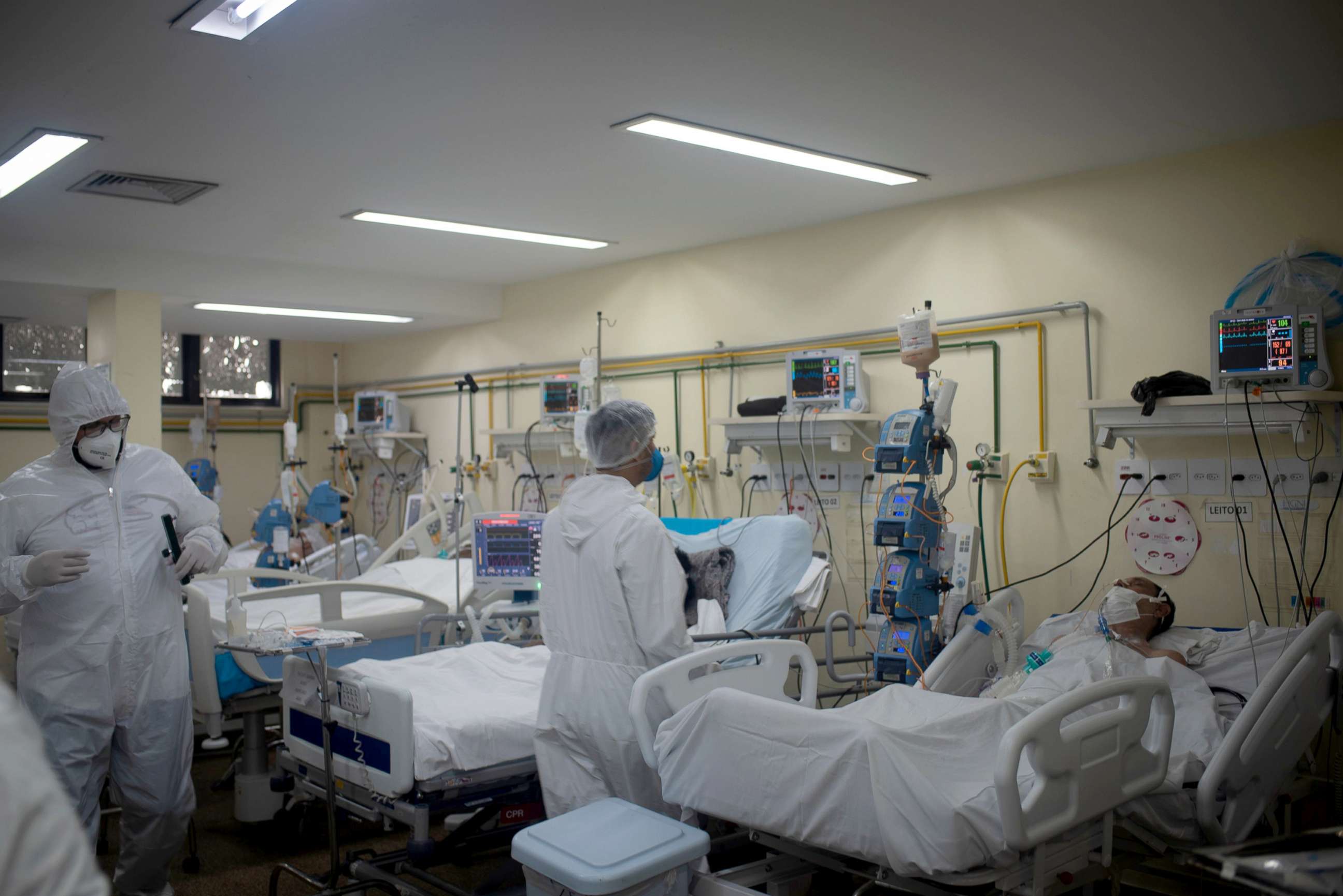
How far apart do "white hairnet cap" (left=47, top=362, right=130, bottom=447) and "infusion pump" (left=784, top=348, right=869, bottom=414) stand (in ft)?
9.68

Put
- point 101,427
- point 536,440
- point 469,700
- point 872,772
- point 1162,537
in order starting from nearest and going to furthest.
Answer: point 872,772 → point 101,427 → point 469,700 → point 1162,537 → point 536,440

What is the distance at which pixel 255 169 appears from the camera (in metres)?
4.21

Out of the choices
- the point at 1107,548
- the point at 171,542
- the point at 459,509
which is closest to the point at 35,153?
the point at 171,542

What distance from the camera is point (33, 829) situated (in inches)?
33.6

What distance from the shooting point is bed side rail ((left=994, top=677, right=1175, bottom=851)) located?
215 cm

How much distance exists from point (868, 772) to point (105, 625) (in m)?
2.43

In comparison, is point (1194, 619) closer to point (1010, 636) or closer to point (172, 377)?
point (1010, 636)

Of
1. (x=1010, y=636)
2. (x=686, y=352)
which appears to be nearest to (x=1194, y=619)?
(x=1010, y=636)

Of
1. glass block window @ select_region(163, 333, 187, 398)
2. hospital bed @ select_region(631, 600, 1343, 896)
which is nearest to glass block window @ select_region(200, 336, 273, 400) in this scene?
glass block window @ select_region(163, 333, 187, 398)

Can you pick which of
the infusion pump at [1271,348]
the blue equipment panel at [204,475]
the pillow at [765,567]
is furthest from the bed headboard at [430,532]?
the infusion pump at [1271,348]

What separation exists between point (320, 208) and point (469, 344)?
286cm

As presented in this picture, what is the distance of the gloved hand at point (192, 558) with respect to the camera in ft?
11.1

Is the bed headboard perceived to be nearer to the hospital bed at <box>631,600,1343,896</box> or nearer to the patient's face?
the hospital bed at <box>631,600,1343,896</box>

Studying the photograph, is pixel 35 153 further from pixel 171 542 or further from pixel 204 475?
pixel 204 475
